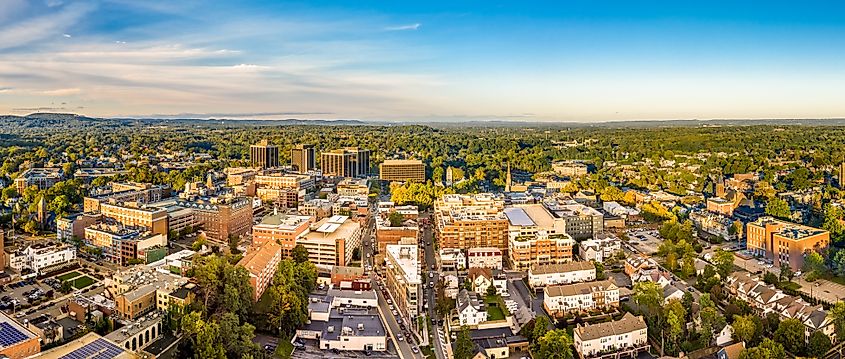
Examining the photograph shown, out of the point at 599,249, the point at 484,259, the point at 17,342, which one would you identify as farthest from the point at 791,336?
the point at 17,342

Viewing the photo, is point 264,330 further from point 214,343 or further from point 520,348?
point 520,348

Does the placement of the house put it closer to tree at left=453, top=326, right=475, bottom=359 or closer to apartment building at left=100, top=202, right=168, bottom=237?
tree at left=453, top=326, right=475, bottom=359

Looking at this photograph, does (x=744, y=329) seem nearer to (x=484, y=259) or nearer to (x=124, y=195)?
(x=484, y=259)

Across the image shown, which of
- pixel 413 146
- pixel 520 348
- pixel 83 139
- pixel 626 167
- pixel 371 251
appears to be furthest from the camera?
pixel 83 139

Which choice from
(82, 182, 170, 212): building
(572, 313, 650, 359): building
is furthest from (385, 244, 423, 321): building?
(82, 182, 170, 212): building

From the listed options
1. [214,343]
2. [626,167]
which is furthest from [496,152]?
[214,343]
